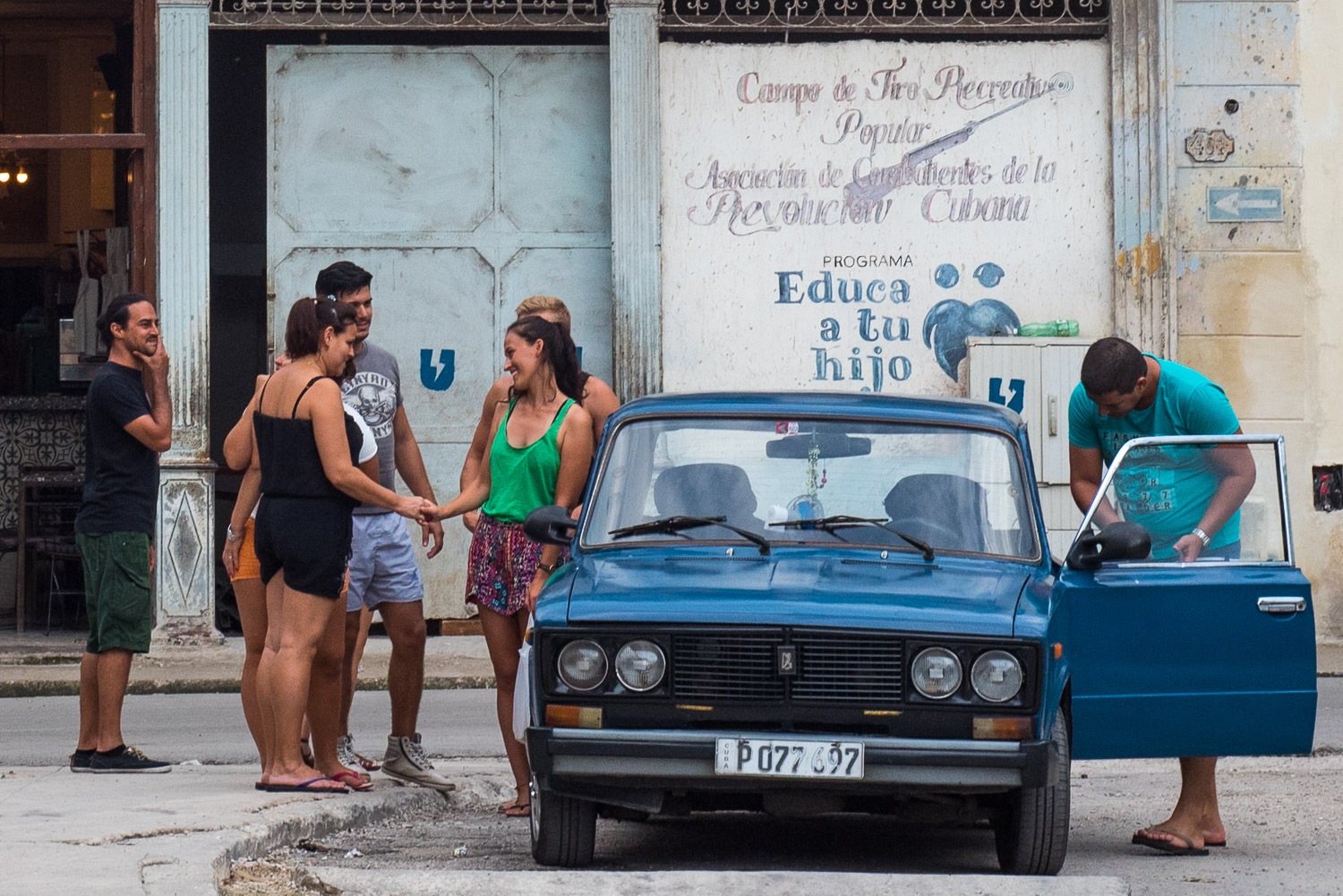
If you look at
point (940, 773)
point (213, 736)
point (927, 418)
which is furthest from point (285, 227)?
point (940, 773)

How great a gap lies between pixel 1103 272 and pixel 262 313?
6837 mm

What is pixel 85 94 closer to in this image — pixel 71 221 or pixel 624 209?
pixel 71 221

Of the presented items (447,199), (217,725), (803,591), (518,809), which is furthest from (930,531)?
(447,199)

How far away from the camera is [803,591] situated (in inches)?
222

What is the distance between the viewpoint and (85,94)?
638 inches

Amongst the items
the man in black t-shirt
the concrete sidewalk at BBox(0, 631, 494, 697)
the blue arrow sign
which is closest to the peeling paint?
the blue arrow sign

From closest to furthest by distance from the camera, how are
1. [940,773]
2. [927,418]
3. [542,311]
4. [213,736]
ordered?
[940,773]
[927,418]
[542,311]
[213,736]

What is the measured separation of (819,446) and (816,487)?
16cm

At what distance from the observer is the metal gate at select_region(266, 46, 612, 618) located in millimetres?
13133

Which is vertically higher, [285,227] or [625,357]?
[285,227]

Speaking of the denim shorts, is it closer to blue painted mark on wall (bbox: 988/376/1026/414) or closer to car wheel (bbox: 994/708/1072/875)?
car wheel (bbox: 994/708/1072/875)

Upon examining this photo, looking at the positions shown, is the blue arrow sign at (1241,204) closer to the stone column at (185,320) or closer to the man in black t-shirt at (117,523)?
the stone column at (185,320)

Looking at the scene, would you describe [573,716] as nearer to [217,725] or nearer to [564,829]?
[564,829]

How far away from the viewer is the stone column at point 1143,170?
42.5ft
